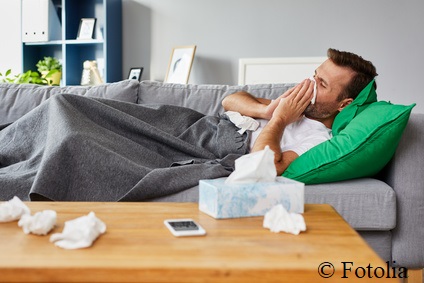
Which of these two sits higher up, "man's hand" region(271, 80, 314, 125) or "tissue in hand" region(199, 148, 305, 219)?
"man's hand" region(271, 80, 314, 125)

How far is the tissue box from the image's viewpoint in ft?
3.22

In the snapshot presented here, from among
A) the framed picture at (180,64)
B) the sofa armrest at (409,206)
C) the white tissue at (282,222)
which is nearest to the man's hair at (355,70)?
the sofa armrest at (409,206)

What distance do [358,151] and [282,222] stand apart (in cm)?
70

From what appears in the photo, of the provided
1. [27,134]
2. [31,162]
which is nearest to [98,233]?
[31,162]

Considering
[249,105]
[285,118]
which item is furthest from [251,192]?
[249,105]

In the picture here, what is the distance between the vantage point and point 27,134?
1.86m

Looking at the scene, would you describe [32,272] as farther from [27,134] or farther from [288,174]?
[27,134]

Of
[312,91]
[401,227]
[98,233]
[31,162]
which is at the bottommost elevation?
[401,227]

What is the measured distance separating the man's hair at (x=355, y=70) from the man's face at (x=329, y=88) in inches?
0.6

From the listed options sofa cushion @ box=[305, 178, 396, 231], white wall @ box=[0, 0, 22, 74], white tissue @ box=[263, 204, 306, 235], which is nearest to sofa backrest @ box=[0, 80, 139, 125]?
sofa cushion @ box=[305, 178, 396, 231]

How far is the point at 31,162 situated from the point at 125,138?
315 millimetres

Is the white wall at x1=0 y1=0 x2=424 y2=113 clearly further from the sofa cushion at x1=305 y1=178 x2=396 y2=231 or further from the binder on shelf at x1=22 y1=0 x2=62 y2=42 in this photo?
the sofa cushion at x1=305 y1=178 x2=396 y2=231

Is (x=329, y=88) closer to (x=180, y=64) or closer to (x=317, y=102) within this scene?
(x=317, y=102)

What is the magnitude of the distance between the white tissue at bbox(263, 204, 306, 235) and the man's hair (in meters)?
1.09
